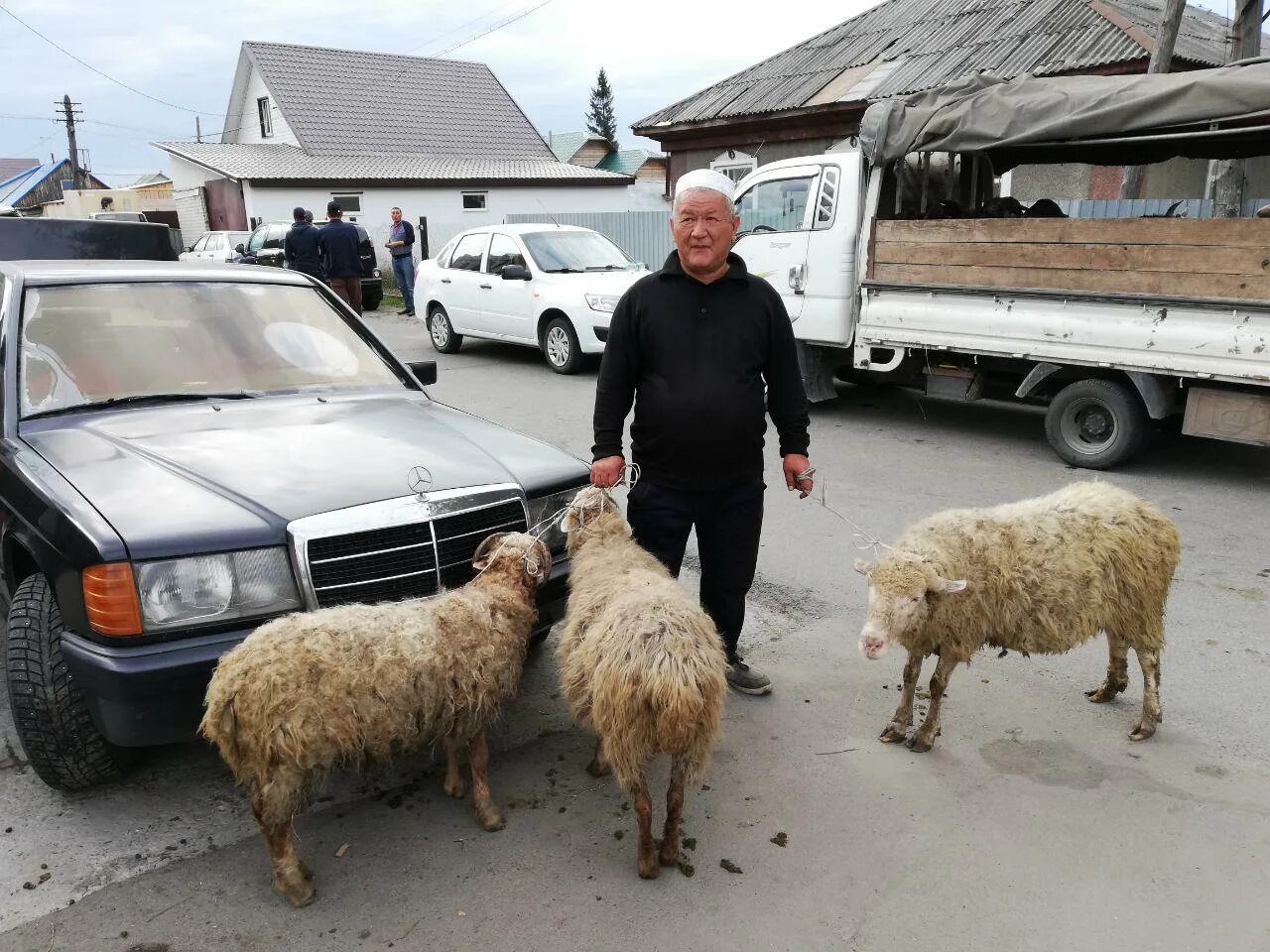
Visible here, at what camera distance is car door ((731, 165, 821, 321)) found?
375 inches

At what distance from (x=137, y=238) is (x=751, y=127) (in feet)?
47.6

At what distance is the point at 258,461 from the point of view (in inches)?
137

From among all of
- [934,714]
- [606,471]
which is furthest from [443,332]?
[934,714]

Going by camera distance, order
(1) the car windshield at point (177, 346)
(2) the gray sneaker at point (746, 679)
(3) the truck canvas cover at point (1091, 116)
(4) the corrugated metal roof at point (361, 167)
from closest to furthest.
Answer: (1) the car windshield at point (177, 346), (2) the gray sneaker at point (746, 679), (3) the truck canvas cover at point (1091, 116), (4) the corrugated metal roof at point (361, 167)

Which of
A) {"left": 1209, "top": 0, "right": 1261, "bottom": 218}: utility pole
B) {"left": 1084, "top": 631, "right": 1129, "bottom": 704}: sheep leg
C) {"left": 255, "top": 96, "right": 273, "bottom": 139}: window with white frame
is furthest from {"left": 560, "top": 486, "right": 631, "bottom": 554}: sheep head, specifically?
{"left": 255, "top": 96, "right": 273, "bottom": 139}: window with white frame

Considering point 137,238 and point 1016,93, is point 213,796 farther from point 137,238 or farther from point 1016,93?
point 1016,93

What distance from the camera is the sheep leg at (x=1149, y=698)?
12.5ft

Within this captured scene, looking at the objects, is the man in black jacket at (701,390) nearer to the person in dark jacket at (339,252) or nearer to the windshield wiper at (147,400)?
the windshield wiper at (147,400)

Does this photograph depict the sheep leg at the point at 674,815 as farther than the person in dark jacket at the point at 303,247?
No

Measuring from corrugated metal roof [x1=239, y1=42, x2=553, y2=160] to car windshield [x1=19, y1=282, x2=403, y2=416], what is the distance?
30.8 metres

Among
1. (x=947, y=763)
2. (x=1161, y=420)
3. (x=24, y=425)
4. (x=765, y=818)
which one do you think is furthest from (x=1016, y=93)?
(x=24, y=425)

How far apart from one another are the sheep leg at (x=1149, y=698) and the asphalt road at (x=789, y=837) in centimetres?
7

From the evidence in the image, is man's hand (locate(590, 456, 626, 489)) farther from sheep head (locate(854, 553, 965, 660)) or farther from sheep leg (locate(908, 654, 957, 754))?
sheep leg (locate(908, 654, 957, 754))

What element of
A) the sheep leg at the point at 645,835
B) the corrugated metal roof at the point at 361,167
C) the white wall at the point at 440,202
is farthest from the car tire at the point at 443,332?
the corrugated metal roof at the point at 361,167
